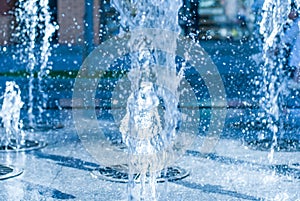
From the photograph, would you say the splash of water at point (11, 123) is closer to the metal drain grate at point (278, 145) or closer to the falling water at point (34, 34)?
the metal drain grate at point (278, 145)

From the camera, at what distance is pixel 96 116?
304 inches

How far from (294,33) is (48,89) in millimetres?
3982

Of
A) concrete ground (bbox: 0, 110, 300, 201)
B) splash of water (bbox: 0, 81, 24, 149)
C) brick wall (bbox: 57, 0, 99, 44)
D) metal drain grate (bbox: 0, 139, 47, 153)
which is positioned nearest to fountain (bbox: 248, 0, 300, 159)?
concrete ground (bbox: 0, 110, 300, 201)

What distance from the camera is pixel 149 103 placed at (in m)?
5.39

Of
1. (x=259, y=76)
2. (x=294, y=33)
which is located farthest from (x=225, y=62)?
(x=294, y=33)

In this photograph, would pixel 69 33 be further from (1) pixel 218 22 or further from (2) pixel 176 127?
(2) pixel 176 127

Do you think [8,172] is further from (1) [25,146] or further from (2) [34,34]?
(2) [34,34]

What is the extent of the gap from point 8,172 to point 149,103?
1.25 m

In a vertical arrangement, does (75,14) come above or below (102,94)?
above

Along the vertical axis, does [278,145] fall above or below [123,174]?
above

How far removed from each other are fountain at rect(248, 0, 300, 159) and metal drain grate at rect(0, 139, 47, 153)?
201cm

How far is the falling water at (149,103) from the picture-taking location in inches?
190

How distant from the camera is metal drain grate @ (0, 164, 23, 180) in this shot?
16.3ft

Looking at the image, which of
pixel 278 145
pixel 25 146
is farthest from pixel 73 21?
pixel 278 145
